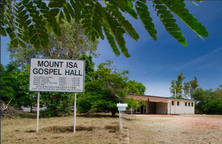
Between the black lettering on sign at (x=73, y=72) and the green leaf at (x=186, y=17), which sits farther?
the black lettering on sign at (x=73, y=72)

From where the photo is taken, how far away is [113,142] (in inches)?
202

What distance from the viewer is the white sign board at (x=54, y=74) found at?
7.59 meters

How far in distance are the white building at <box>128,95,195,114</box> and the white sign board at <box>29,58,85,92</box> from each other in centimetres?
1847

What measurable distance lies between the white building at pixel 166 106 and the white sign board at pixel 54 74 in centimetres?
1847

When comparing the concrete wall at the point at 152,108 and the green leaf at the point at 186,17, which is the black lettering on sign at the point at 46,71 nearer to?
the green leaf at the point at 186,17

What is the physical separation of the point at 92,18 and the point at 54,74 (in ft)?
21.8

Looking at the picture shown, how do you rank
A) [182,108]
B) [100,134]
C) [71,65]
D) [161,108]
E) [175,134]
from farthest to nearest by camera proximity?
1. [161,108]
2. [182,108]
3. [71,65]
4. [175,134]
5. [100,134]

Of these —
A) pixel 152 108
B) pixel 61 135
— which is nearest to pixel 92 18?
pixel 61 135

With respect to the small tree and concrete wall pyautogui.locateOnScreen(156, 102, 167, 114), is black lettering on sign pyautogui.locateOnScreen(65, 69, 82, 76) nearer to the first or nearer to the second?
concrete wall pyautogui.locateOnScreen(156, 102, 167, 114)

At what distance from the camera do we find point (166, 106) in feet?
87.0

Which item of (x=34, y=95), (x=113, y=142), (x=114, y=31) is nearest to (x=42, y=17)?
(x=114, y=31)

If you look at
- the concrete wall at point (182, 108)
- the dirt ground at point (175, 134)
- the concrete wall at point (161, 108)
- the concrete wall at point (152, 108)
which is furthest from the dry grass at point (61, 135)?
the concrete wall at point (182, 108)

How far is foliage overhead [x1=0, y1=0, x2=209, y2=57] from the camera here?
44.5 inches

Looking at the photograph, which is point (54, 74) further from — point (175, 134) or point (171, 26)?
point (171, 26)
